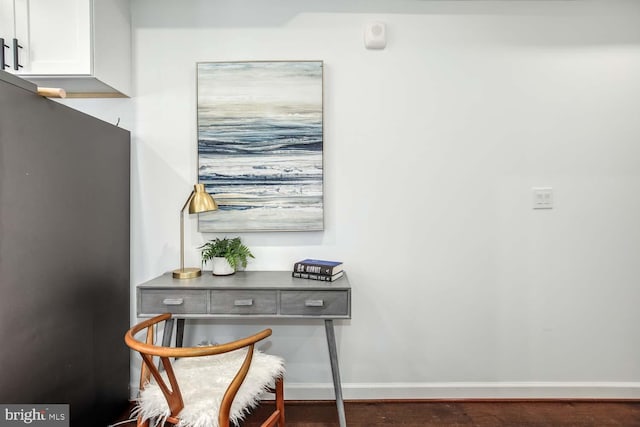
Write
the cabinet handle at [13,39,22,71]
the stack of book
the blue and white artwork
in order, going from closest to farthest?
the cabinet handle at [13,39,22,71], the stack of book, the blue and white artwork

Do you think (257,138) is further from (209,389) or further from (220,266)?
(209,389)

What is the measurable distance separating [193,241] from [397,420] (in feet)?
5.07

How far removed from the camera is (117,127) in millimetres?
1844

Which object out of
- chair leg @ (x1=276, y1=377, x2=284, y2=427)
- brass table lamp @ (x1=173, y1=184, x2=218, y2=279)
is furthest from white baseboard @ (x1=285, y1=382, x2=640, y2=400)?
brass table lamp @ (x1=173, y1=184, x2=218, y2=279)

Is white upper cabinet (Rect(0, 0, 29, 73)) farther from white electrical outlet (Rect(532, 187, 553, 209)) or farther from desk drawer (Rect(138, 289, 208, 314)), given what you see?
white electrical outlet (Rect(532, 187, 553, 209))

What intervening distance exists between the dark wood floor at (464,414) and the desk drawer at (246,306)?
66 cm

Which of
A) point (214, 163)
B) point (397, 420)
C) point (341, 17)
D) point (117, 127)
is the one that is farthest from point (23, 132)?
point (397, 420)

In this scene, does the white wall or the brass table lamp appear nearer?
the brass table lamp

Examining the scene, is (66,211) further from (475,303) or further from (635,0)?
(635,0)

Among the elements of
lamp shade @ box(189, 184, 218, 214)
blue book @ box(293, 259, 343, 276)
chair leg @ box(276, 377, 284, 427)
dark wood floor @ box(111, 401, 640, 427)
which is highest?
lamp shade @ box(189, 184, 218, 214)

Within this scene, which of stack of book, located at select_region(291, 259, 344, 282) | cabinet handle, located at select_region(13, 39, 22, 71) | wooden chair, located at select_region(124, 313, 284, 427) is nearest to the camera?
wooden chair, located at select_region(124, 313, 284, 427)

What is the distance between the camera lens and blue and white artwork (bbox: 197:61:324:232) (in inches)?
76.4

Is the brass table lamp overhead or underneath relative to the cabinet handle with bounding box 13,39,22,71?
underneath

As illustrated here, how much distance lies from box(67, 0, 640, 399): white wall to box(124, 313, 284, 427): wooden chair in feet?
1.84
